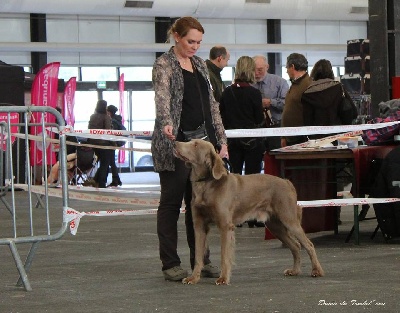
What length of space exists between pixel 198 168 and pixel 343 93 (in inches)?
136

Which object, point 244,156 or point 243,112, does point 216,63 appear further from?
point 244,156

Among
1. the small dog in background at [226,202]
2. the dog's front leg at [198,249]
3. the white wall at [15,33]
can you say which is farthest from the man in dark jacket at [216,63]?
the white wall at [15,33]

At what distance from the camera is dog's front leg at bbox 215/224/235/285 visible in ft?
18.9

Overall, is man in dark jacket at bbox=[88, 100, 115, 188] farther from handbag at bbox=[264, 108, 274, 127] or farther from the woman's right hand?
the woman's right hand

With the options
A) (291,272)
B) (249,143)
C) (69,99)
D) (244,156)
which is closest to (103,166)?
(69,99)

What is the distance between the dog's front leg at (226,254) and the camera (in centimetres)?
575

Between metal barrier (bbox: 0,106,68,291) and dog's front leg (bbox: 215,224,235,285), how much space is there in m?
0.96

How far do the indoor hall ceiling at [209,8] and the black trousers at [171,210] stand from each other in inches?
684

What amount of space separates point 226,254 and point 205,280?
353mm

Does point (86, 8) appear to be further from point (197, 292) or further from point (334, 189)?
point (197, 292)

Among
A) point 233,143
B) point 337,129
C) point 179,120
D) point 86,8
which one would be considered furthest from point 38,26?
point 179,120

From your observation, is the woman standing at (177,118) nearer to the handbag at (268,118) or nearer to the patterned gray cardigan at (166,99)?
the patterned gray cardigan at (166,99)

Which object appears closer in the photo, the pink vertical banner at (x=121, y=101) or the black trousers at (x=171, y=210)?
the black trousers at (x=171, y=210)

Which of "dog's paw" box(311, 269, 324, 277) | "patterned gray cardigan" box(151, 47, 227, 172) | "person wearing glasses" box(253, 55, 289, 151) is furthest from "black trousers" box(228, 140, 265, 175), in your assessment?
"patterned gray cardigan" box(151, 47, 227, 172)
